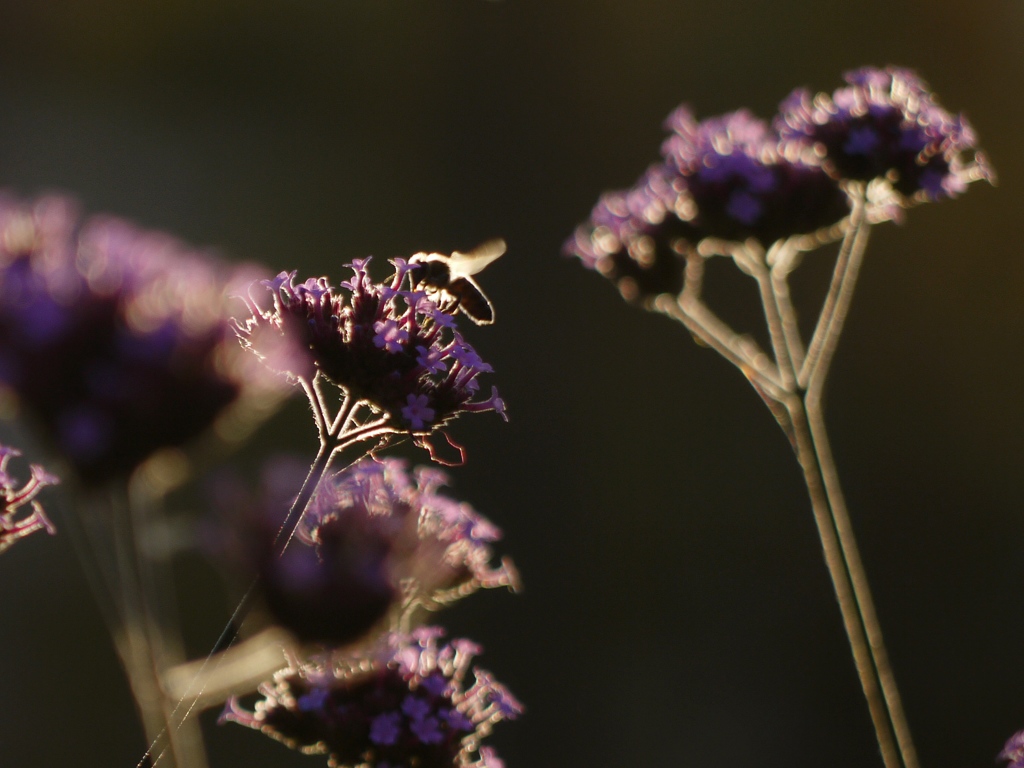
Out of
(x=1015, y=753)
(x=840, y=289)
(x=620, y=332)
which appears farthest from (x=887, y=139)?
(x=620, y=332)

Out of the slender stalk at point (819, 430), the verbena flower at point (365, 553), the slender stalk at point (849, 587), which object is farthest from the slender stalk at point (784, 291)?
the verbena flower at point (365, 553)

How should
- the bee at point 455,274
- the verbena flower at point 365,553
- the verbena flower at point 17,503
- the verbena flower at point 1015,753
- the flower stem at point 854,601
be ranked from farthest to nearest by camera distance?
the bee at point 455,274, the flower stem at point 854,601, the verbena flower at point 365,553, the verbena flower at point 1015,753, the verbena flower at point 17,503

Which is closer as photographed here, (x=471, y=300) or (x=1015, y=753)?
(x=1015, y=753)

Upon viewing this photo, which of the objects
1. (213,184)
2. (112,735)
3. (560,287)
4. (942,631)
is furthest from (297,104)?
(942,631)

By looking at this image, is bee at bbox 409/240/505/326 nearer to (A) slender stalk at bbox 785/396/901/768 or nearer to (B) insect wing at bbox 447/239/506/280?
(B) insect wing at bbox 447/239/506/280

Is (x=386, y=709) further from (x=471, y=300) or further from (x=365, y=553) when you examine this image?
(x=471, y=300)

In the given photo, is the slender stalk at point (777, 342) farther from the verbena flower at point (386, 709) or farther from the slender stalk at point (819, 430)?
the verbena flower at point (386, 709)
